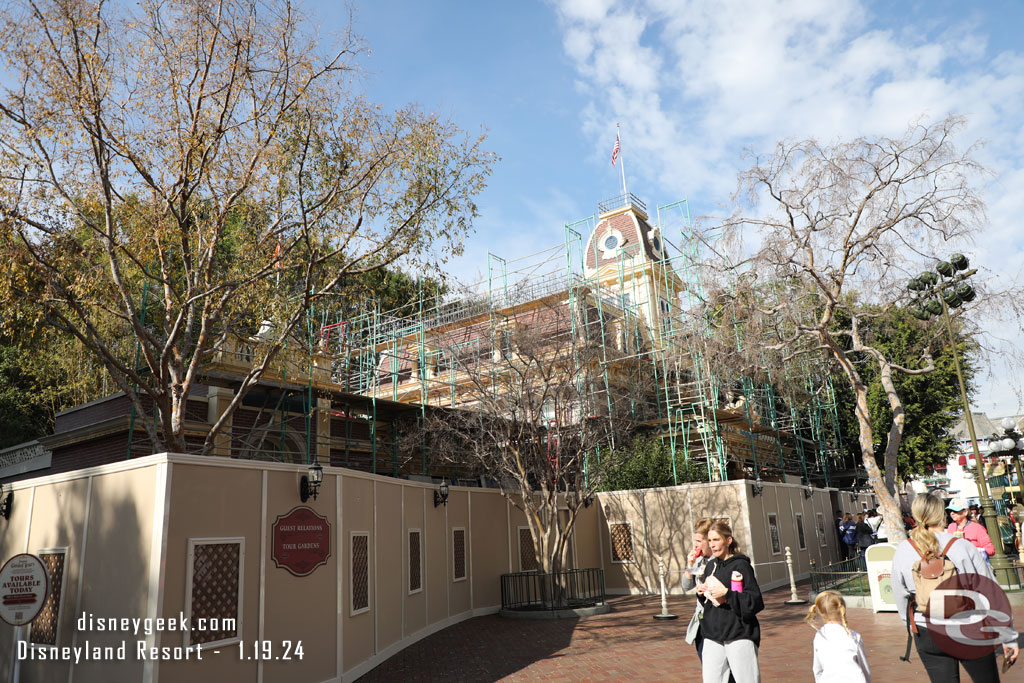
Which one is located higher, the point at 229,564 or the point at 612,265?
the point at 612,265

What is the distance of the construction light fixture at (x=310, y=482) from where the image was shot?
9500mm

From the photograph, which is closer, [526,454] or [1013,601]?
[1013,601]

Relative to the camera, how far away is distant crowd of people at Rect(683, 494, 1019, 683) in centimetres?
469

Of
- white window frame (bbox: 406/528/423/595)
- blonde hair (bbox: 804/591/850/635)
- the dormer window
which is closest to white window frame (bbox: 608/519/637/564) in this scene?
white window frame (bbox: 406/528/423/595)

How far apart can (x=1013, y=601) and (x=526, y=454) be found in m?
10.5

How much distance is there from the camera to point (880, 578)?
504 inches

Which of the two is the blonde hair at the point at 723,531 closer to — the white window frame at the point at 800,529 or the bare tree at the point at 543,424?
the bare tree at the point at 543,424

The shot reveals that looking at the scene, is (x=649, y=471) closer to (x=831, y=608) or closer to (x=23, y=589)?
(x=831, y=608)

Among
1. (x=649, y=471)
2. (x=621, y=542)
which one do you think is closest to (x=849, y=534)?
(x=649, y=471)

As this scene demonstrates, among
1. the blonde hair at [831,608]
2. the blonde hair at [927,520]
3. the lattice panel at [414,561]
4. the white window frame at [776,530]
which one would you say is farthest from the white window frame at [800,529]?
the blonde hair at [831,608]

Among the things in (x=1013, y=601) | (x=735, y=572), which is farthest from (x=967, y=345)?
(x=735, y=572)

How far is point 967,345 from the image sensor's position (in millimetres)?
17672

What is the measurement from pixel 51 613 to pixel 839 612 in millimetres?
8964

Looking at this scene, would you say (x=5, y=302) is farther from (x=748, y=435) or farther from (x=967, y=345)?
(x=748, y=435)
